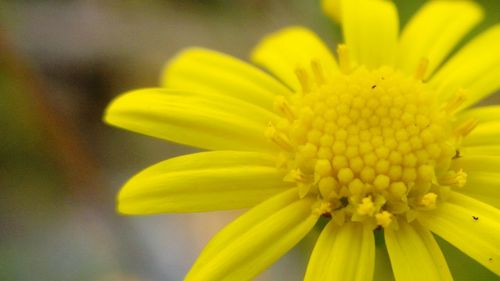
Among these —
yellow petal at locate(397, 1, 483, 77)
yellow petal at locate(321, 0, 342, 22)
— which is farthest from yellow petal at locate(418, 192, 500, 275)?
yellow petal at locate(321, 0, 342, 22)

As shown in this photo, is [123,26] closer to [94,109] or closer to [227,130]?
[94,109]

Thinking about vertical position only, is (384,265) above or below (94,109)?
below

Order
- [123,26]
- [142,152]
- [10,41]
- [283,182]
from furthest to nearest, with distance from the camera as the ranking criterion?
1. [123,26]
2. [142,152]
3. [10,41]
4. [283,182]

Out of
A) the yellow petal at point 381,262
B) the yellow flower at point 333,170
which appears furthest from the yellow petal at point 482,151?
the yellow petal at point 381,262

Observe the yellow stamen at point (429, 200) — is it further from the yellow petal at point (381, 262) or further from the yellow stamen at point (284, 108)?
the yellow stamen at point (284, 108)

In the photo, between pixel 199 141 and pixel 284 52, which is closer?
pixel 199 141

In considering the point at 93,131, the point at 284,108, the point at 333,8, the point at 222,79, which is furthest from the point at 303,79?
the point at 93,131

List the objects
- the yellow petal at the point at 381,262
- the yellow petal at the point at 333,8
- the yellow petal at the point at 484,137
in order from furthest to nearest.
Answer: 1. the yellow petal at the point at 333,8
2. the yellow petal at the point at 484,137
3. the yellow petal at the point at 381,262

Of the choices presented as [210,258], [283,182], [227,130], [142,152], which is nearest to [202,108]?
[227,130]
